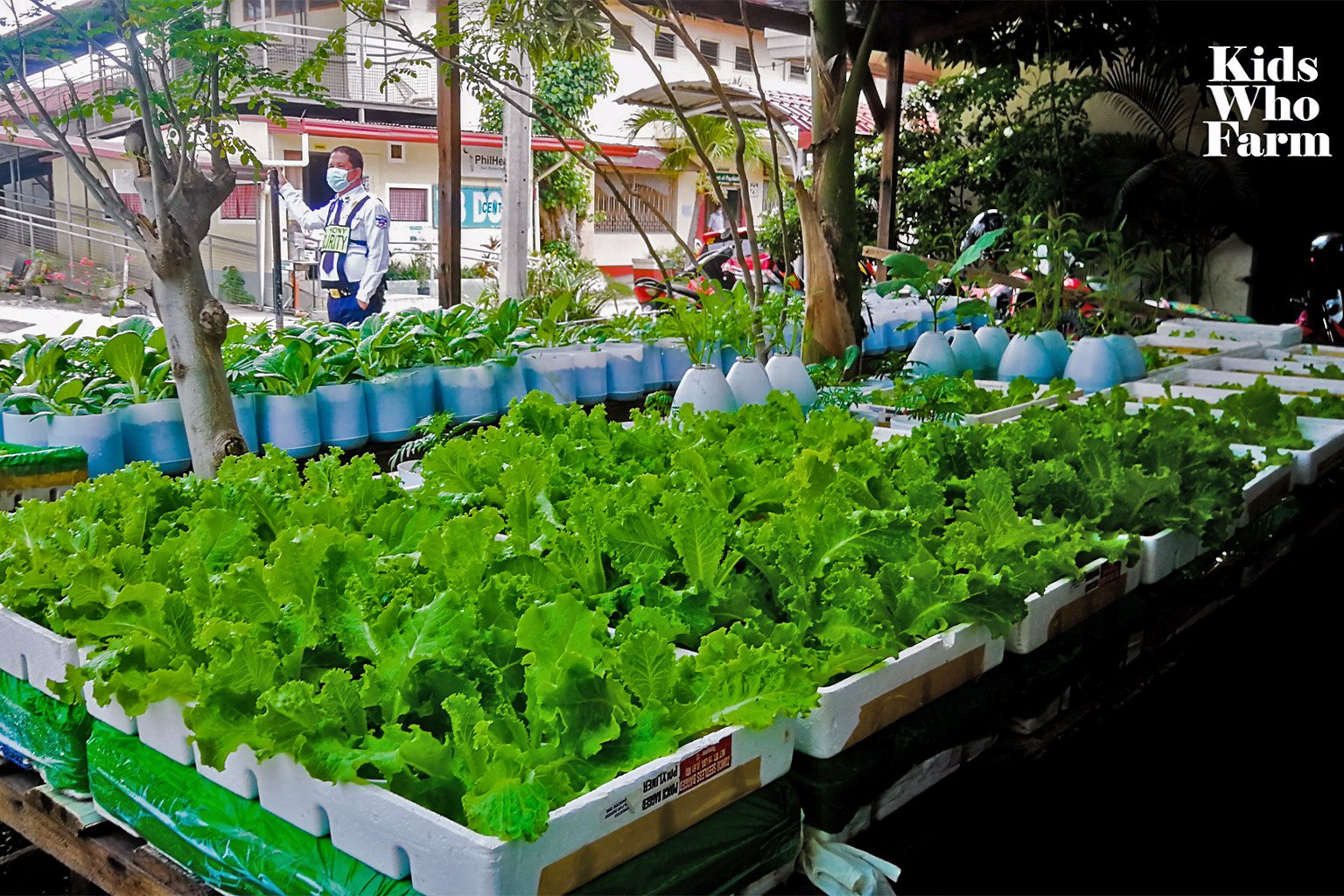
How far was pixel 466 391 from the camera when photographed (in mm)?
3555

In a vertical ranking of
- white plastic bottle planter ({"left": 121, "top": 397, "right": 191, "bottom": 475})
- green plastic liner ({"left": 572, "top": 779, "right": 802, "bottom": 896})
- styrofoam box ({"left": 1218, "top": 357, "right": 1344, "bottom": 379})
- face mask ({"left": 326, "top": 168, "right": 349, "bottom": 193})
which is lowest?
green plastic liner ({"left": 572, "top": 779, "right": 802, "bottom": 896})

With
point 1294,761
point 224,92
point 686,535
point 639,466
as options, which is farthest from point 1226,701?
point 224,92

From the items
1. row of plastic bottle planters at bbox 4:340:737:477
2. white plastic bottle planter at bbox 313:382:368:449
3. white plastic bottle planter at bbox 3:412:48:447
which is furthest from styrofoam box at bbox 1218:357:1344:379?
white plastic bottle planter at bbox 3:412:48:447

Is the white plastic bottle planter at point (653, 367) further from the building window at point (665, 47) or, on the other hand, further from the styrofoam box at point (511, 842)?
the building window at point (665, 47)

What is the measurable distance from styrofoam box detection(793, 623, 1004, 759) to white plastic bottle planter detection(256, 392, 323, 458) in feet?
7.17

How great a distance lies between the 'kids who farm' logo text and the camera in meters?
9.02

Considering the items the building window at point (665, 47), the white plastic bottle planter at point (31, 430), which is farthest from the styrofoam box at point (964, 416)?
the building window at point (665, 47)

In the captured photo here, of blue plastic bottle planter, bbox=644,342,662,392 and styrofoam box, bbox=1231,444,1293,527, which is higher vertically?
blue plastic bottle planter, bbox=644,342,662,392

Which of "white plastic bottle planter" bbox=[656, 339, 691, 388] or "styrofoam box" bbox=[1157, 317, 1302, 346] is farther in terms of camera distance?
"styrofoam box" bbox=[1157, 317, 1302, 346]

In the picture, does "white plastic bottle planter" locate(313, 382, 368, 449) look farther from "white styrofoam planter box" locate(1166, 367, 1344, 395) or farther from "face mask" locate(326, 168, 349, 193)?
"face mask" locate(326, 168, 349, 193)

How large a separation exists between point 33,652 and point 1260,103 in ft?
35.8

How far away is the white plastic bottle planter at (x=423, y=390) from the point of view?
11.3ft

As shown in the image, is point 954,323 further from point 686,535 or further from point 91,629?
point 91,629

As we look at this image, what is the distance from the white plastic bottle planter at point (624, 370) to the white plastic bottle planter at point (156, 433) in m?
1.51
